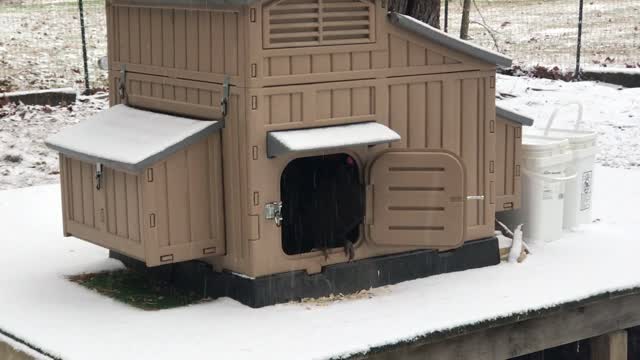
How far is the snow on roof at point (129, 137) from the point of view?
8023 millimetres

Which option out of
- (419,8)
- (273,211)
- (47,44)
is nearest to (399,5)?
(419,8)

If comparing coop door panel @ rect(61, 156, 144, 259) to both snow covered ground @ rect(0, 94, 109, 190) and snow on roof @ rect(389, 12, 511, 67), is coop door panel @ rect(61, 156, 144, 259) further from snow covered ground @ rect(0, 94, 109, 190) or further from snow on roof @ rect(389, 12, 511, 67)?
snow covered ground @ rect(0, 94, 109, 190)

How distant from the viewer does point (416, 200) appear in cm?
862

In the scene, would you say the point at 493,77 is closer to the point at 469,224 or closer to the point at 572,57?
the point at 469,224

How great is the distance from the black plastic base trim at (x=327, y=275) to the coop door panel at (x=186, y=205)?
30 centimetres

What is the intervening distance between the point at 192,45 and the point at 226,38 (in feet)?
1.37

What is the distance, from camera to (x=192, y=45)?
844 centimetres

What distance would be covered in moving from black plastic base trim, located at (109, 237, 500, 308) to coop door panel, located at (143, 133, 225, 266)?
30cm

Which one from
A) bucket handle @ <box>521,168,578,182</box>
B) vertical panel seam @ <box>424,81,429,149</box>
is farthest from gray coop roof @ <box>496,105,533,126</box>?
vertical panel seam @ <box>424,81,429,149</box>

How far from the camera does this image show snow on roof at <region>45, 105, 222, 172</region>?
26.3 feet

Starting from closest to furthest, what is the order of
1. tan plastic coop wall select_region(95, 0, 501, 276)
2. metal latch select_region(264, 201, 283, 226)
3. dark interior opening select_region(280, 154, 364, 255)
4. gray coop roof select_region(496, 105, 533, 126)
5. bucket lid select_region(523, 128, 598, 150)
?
tan plastic coop wall select_region(95, 0, 501, 276), metal latch select_region(264, 201, 283, 226), dark interior opening select_region(280, 154, 364, 255), gray coop roof select_region(496, 105, 533, 126), bucket lid select_region(523, 128, 598, 150)

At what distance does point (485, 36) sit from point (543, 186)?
1286 centimetres

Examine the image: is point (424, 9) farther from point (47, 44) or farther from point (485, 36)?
point (485, 36)

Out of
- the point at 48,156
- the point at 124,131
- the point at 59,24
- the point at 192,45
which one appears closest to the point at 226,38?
the point at 192,45
